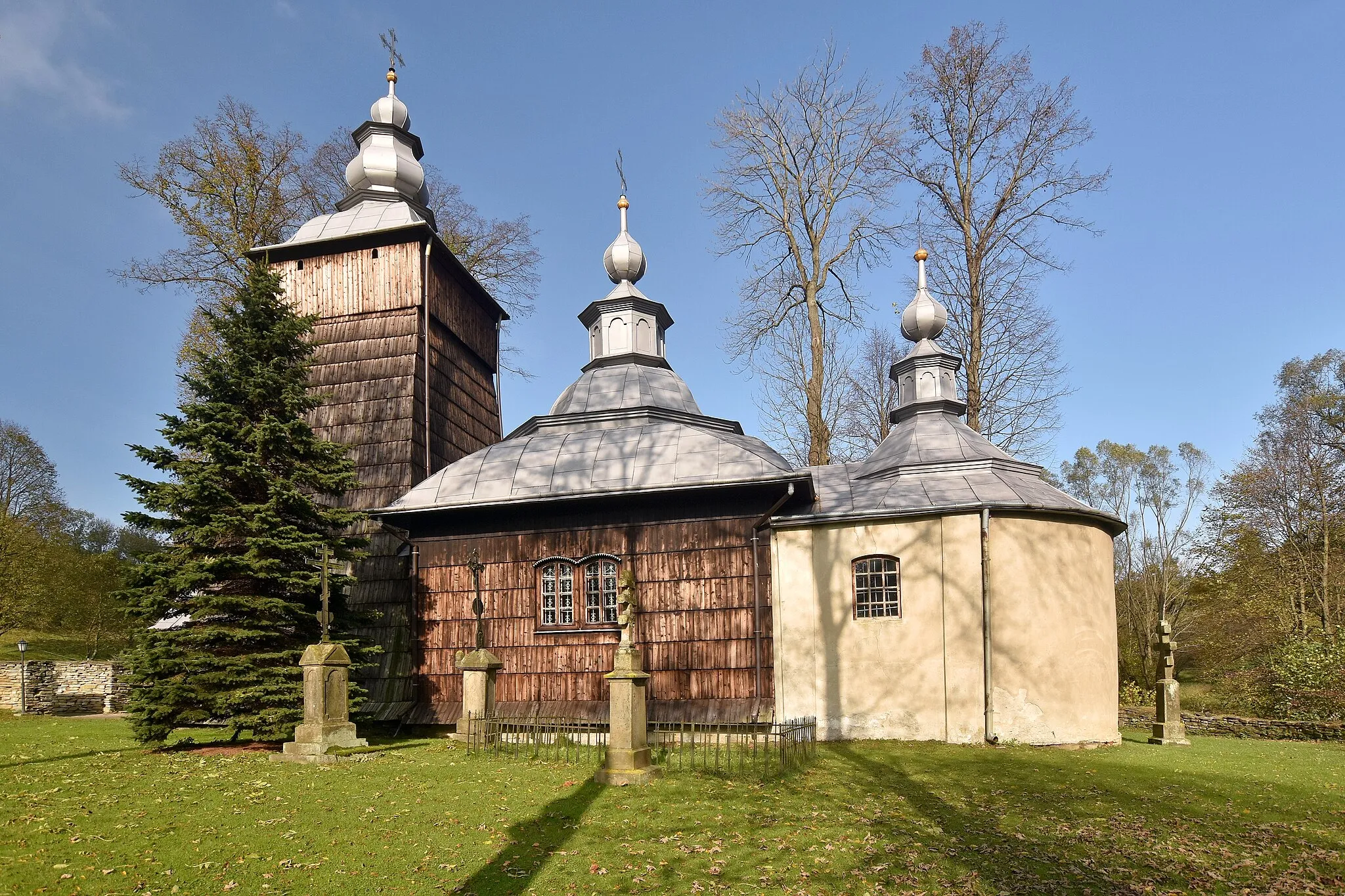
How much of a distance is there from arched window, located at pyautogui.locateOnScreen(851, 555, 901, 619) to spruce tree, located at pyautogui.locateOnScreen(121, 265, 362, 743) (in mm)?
7779

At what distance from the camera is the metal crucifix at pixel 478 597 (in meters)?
14.2

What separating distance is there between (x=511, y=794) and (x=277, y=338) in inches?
314

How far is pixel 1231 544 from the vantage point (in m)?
29.1

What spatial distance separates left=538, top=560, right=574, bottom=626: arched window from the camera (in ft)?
49.2

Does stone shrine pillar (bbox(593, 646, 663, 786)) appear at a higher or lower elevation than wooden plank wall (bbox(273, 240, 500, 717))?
lower

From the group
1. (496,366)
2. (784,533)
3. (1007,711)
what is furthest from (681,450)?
(496,366)

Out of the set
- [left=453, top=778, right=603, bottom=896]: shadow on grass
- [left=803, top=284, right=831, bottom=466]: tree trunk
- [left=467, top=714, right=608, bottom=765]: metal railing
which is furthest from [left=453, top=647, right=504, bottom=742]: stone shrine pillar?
[left=803, top=284, right=831, bottom=466]: tree trunk

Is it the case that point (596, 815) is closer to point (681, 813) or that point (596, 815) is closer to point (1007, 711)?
point (681, 813)

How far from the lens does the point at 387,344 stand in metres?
18.8

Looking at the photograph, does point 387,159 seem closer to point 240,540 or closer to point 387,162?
point 387,162

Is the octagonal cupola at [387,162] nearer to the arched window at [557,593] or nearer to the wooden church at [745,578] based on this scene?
the wooden church at [745,578]

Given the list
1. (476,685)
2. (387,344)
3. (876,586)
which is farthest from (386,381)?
(876,586)

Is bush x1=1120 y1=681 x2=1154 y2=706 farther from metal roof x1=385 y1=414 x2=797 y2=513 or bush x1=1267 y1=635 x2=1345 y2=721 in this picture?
metal roof x1=385 y1=414 x2=797 y2=513

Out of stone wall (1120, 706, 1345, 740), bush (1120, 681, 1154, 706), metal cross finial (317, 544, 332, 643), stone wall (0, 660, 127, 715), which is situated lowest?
bush (1120, 681, 1154, 706)
